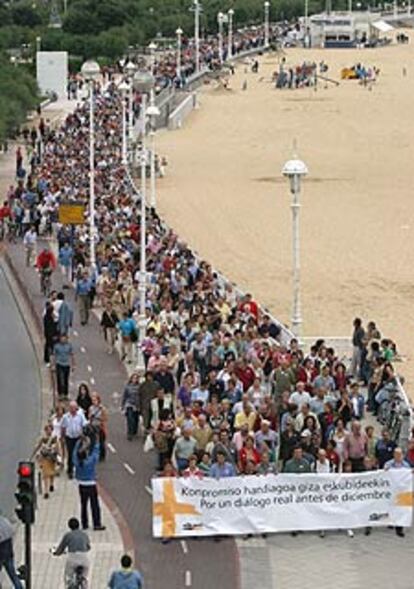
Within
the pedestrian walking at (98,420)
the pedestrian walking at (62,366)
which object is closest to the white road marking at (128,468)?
the pedestrian walking at (98,420)

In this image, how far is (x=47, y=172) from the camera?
4950 cm

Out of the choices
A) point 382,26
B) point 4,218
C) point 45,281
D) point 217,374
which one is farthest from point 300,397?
point 382,26

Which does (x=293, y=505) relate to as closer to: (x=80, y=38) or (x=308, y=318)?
(x=308, y=318)

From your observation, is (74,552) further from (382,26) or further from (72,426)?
(382,26)

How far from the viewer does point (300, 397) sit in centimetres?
2131

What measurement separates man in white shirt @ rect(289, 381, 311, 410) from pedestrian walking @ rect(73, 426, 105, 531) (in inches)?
114

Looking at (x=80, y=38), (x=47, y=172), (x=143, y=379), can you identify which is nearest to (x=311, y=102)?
(x=80, y=38)

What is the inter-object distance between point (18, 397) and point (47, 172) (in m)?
24.8

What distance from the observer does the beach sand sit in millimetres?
36531

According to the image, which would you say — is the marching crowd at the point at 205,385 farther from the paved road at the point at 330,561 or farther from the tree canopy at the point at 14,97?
the tree canopy at the point at 14,97

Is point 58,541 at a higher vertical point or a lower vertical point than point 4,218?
lower

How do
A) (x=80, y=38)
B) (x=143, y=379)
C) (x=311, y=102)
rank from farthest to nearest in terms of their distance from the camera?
(x=80, y=38), (x=311, y=102), (x=143, y=379)

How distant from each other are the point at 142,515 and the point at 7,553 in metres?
3.11

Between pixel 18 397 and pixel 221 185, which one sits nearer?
pixel 18 397
